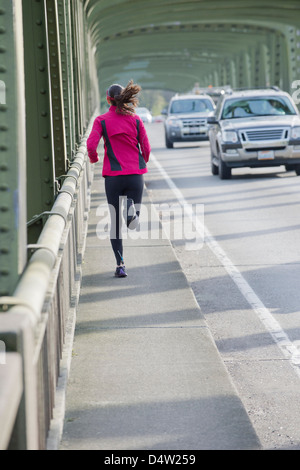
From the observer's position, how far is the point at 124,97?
29.8 ft

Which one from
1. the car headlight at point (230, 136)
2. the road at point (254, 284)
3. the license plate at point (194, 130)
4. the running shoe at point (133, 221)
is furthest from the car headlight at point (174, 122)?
the running shoe at point (133, 221)

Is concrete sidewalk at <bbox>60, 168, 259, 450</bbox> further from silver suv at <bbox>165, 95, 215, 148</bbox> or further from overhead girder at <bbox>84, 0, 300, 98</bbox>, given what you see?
silver suv at <bbox>165, 95, 215, 148</bbox>

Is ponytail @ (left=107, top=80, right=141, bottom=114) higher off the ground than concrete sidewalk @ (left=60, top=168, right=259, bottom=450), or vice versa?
ponytail @ (left=107, top=80, right=141, bottom=114)

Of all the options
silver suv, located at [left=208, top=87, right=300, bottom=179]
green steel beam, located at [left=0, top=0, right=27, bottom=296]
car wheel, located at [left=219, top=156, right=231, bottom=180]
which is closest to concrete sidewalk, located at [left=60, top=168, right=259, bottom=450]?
green steel beam, located at [left=0, top=0, right=27, bottom=296]

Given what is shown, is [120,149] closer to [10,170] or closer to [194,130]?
[10,170]

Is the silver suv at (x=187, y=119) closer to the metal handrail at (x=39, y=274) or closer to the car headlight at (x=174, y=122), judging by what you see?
the car headlight at (x=174, y=122)

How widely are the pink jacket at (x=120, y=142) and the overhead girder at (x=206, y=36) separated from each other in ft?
71.6

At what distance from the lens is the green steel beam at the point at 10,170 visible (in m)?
4.00

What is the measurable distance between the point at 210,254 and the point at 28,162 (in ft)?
15.1

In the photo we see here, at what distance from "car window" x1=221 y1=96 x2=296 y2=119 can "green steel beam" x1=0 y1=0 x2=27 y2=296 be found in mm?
18692

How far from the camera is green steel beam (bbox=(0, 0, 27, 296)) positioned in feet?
13.1

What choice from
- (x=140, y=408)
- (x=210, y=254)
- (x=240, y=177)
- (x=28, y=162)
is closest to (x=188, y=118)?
(x=240, y=177)

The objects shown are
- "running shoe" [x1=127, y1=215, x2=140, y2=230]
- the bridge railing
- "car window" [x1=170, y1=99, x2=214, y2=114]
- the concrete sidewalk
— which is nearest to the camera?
the bridge railing

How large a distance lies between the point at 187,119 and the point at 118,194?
84.2 ft
